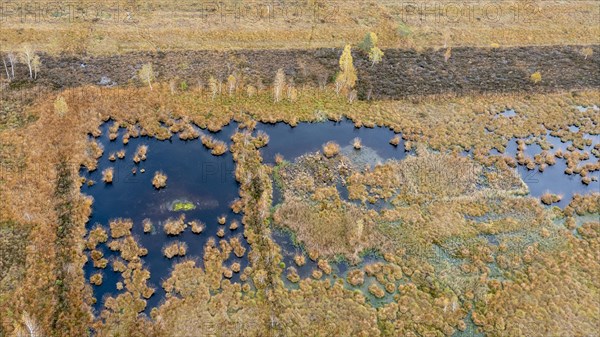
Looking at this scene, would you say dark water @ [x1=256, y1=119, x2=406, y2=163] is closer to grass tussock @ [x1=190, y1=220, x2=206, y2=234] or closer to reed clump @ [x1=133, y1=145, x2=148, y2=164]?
grass tussock @ [x1=190, y1=220, x2=206, y2=234]

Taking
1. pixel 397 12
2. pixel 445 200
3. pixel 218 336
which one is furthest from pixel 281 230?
pixel 397 12

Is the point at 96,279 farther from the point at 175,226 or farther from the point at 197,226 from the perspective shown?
the point at 197,226

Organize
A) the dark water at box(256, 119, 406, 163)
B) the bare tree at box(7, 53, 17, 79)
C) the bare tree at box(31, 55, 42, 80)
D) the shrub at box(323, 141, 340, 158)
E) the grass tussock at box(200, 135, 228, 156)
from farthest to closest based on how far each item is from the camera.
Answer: the bare tree at box(7, 53, 17, 79)
the bare tree at box(31, 55, 42, 80)
the dark water at box(256, 119, 406, 163)
the shrub at box(323, 141, 340, 158)
the grass tussock at box(200, 135, 228, 156)

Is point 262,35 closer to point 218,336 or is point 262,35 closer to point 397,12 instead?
point 397,12

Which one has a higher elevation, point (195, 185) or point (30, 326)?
point (195, 185)

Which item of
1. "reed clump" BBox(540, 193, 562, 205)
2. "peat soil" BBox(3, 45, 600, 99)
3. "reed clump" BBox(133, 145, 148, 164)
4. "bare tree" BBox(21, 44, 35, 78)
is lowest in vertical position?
"reed clump" BBox(540, 193, 562, 205)

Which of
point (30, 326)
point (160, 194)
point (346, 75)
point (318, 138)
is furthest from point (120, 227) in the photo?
point (346, 75)

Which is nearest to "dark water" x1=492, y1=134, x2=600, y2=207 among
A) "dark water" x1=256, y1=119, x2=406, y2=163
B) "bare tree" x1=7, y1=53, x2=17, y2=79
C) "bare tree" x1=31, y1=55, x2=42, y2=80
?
"dark water" x1=256, y1=119, x2=406, y2=163
